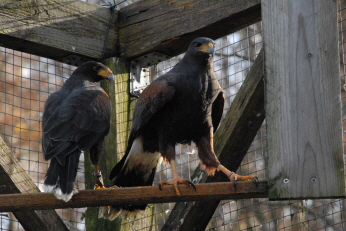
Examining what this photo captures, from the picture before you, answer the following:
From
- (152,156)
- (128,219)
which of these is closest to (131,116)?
(152,156)

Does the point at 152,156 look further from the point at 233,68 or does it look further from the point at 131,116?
the point at 233,68

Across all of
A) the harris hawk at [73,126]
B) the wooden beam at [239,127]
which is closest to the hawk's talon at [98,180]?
the harris hawk at [73,126]

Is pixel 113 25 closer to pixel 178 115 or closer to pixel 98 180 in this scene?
pixel 178 115

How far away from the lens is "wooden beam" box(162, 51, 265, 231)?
4145 mm

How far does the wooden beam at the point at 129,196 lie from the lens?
136 inches

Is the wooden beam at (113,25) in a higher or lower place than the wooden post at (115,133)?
higher

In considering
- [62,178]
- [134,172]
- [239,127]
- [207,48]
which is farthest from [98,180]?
[207,48]

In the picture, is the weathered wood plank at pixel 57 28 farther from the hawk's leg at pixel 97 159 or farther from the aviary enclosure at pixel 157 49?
the hawk's leg at pixel 97 159

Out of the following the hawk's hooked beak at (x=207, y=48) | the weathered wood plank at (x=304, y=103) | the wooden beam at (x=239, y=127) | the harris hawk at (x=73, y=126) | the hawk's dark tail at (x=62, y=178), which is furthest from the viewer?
the hawk's hooked beak at (x=207, y=48)

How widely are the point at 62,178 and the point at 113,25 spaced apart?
1741mm

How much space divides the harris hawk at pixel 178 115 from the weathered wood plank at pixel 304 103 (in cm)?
114

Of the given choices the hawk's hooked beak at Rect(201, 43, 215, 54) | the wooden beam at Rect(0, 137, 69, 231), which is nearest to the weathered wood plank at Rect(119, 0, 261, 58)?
the hawk's hooked beak at Rect(201, 43, 215, 54)

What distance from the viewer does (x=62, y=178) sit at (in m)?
3.88

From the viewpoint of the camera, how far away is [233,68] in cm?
605
